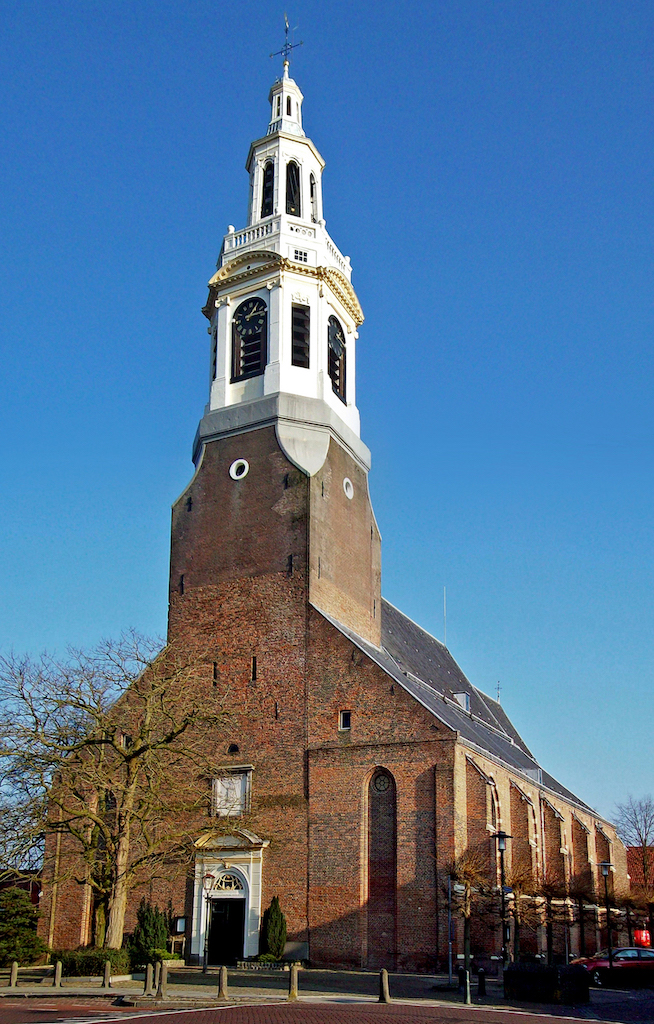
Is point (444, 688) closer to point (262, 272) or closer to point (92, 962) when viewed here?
point (262, 272)

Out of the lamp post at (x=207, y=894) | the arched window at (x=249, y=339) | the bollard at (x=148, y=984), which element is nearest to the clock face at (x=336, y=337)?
the arched window at (x=249, y=339)

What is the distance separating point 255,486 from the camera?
37.8m

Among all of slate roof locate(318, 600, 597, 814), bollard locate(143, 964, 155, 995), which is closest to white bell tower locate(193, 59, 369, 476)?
slate roof locate(318, 600, 597, 814)

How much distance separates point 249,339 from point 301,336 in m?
2.19

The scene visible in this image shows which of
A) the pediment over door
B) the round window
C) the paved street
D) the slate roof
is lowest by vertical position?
the paved street

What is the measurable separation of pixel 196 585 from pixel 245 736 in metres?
6.28

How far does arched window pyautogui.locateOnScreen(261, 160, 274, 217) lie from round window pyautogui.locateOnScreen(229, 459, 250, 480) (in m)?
12.1

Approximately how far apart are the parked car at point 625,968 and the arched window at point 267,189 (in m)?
31.7

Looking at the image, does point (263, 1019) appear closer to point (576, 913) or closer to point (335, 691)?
point (335, 691)

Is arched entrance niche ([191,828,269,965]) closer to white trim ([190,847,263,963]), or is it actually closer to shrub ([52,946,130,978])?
white trim ([190,847,263,963])

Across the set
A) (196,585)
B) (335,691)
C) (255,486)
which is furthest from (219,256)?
(335,691)

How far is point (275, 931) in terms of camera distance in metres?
30.9

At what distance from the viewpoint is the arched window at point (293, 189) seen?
143 feet

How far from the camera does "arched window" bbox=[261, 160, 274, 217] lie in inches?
1727
